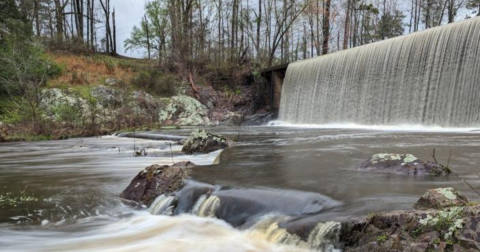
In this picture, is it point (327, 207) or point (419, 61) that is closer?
point (327, 207)

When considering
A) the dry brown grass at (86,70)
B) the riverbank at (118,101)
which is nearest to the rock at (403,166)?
the riverbank at (118,101)

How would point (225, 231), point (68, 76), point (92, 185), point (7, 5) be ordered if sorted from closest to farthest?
point (225, 231), point (92, 185), point (7, 5), point (68, 76)

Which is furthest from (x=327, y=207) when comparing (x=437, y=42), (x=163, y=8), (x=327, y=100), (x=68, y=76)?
(x=163, y=8)

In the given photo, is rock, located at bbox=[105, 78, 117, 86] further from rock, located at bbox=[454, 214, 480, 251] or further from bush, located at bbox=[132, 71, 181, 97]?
rock, located at bbox=[454, 214, 480, 251]

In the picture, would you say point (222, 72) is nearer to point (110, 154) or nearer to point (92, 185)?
point (110, 154)

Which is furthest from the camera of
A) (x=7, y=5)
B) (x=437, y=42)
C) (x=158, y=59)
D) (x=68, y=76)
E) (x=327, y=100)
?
(x=158, y=59)

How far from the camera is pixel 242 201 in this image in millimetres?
4148

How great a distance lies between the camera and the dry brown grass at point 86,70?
2444cm

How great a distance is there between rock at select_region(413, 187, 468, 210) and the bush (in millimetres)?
24610

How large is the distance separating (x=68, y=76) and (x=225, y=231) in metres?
23.8

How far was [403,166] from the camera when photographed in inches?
199

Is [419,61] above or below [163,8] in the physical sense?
below

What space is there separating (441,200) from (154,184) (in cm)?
365

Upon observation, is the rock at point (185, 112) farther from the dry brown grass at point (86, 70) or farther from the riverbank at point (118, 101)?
the dry brown grass at point (86, 70)
